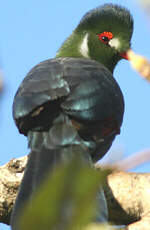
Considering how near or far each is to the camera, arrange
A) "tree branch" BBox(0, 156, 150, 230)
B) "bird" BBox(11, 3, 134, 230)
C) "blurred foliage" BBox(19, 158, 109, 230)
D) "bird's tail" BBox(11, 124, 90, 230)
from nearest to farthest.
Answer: "blurred foliage" BBox(19, 158, 109, 230)
"bird's tail" BBox(11, 124, 90, 230)
"bird" BBox(11, 3, 134, 230)
"tree branch" BBox(0, 156, 150, 230)

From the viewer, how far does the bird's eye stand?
16.2ft

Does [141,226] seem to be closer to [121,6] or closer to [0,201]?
[0,201]

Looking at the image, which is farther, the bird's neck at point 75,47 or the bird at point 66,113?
the bird's neck at point 75,47

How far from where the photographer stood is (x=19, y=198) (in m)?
2.26

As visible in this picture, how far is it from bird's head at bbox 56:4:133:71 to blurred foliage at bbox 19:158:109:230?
4451 mm

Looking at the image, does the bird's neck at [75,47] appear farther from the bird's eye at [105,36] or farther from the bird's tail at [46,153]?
the bird's tail at [46,153]

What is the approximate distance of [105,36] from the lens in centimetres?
500

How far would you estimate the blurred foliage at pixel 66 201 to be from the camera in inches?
21.5

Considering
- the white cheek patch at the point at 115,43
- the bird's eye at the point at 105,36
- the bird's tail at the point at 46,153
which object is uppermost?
the bird's eye at the point at 105,36

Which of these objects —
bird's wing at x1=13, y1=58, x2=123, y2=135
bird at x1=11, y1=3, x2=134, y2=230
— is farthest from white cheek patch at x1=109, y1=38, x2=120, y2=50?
bird's wing at x1=13, y1=58, x2=123, y2=135

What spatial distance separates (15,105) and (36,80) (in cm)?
28

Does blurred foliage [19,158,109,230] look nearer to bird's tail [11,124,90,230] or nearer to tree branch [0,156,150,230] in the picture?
bird's tail [11,124,90,230]

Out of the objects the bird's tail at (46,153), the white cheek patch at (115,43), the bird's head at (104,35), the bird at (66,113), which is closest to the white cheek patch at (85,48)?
the bird's head at (104,35)

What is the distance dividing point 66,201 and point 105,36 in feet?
15.1
